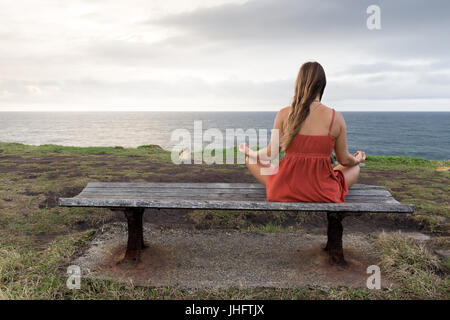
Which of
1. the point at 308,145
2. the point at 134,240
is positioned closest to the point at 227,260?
the point at 134,240

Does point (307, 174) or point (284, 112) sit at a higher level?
point (284, 112)

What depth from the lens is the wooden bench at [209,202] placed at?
3229mm

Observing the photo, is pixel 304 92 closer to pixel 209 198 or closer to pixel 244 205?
pixel 244 205

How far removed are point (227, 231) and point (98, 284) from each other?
2.07m

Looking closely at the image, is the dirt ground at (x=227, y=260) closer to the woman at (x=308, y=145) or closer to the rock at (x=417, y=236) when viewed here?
the rock at (x=417, y=236)

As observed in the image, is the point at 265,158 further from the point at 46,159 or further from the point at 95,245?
the point at 46,159

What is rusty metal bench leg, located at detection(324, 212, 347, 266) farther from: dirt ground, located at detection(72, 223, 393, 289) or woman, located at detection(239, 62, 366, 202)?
woman, located at detection(239, 62, 366, 202)

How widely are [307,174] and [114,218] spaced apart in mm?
3297

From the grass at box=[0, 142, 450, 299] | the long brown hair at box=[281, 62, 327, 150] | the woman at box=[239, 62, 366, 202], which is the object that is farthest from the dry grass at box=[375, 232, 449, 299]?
the long brown hair at box=[281, 62, 327, 150]

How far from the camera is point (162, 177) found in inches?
305

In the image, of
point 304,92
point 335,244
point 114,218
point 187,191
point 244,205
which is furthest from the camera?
point 114,218

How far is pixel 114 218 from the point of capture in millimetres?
5242

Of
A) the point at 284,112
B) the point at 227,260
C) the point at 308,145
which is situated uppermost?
the point at 284,112

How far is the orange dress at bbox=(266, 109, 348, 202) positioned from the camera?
344cm
